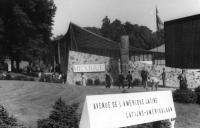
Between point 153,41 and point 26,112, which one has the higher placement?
point 153,41

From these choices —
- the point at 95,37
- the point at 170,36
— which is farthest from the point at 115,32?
the point at 170,36

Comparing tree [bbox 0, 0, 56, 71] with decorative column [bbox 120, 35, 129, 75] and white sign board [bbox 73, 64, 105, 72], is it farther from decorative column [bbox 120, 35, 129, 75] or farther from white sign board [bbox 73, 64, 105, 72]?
decorative column [bbox 120, 35, 129, 75]

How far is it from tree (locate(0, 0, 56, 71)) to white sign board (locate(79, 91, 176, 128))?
39035mm

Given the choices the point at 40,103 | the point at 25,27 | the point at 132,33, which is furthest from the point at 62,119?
the point at 132,33

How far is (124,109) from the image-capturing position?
952cm

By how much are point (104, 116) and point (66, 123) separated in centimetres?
146

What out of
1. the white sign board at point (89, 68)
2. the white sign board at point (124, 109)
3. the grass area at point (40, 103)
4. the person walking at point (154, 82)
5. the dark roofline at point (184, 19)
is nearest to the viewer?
the dark roofline at point (184, 19)

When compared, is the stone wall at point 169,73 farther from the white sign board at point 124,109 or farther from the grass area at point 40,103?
the white sign board at point 124,109

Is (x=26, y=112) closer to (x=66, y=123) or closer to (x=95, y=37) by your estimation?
(x=66, y=123)

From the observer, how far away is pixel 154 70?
35656 millimetres

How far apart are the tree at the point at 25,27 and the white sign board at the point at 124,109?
39035mm

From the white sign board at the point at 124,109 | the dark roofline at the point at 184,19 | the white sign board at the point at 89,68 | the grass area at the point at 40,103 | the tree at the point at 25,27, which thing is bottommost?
the grass area at the point at 40,103

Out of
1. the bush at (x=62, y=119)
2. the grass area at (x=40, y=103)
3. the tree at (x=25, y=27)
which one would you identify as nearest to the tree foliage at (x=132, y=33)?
the tree at (x=25, y=27)

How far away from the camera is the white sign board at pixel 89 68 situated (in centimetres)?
3459
